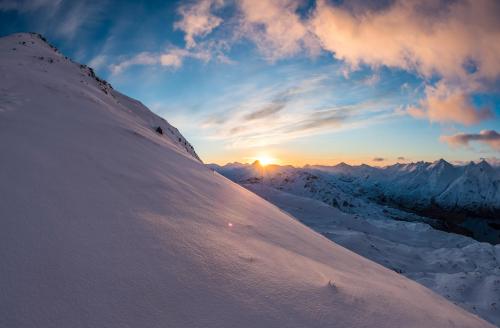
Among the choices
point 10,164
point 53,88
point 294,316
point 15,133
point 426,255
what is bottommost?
→ point 426,255

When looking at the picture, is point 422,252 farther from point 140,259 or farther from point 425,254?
point 140,259

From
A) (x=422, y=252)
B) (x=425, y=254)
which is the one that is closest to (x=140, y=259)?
Answer: (x=425, y=254)

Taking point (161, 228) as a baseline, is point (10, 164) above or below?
above

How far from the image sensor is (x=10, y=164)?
430 centimetres

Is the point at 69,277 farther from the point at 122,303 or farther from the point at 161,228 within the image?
the point at 161,228

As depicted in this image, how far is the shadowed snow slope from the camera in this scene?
236 cm

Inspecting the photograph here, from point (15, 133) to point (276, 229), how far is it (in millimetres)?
5565

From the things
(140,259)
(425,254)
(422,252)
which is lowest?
(425,254)

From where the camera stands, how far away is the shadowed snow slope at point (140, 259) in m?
2.36

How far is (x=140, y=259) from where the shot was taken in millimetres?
3082

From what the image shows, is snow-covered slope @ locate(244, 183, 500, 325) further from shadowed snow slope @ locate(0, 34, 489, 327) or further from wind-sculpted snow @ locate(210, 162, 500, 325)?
shadowed snow slope @ locate(0, 34, 489, 327)

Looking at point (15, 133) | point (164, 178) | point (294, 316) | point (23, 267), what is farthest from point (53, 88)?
point (294, 316)

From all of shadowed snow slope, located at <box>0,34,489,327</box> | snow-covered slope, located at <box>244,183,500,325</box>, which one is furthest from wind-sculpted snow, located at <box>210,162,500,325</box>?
shadowed snow slope, located at <box>0,34,489,327</box>

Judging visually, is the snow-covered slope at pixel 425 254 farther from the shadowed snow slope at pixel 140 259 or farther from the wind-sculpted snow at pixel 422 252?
the shadowed snow slope at pixel 140 259
